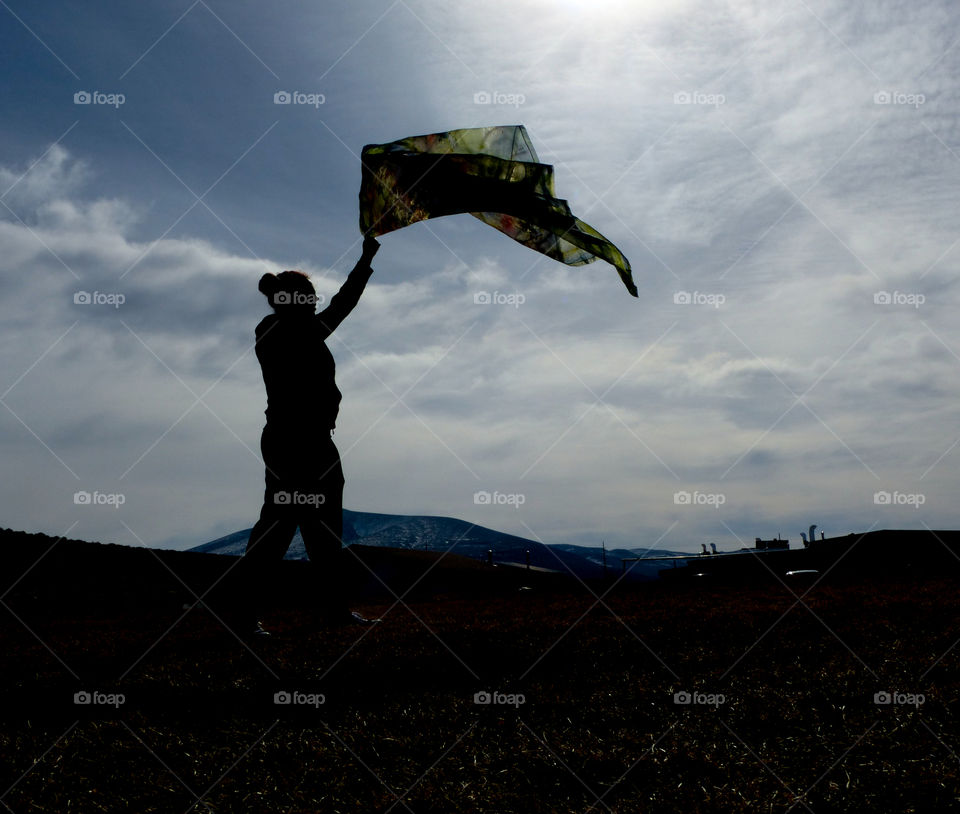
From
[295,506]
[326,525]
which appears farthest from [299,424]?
[326,525]

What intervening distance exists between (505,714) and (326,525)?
254 centimetres

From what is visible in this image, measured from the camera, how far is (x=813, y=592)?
21.7 ft

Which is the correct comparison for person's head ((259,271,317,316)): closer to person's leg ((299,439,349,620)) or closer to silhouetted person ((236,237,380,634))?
silhouetted person ((236,237,380,634))

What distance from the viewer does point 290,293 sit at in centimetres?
528

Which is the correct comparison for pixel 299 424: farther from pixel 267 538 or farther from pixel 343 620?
pixel 343 620

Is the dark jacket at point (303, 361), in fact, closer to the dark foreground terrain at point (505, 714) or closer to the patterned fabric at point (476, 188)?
the patterned fabric at point (476, 188)

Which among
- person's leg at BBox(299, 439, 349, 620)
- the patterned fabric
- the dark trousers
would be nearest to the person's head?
the patterned fabric

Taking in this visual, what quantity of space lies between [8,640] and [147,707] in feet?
8.82

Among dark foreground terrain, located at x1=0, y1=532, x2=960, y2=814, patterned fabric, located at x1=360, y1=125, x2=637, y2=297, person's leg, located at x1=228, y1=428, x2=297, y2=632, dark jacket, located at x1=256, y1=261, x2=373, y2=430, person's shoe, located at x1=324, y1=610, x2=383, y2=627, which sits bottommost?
dark foreground terrain, located at x1=0, y1=532, x2=960, y2=814

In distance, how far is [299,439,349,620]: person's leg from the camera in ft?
17.1

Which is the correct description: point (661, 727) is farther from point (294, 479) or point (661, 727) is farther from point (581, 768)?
point (294, 479)

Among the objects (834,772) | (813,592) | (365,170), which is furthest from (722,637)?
(365,170)

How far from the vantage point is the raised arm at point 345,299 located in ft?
17.2

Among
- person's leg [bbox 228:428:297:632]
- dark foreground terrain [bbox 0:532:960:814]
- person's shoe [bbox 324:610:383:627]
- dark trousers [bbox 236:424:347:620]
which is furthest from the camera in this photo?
person's shoe [bbox 324:610:383:627]
